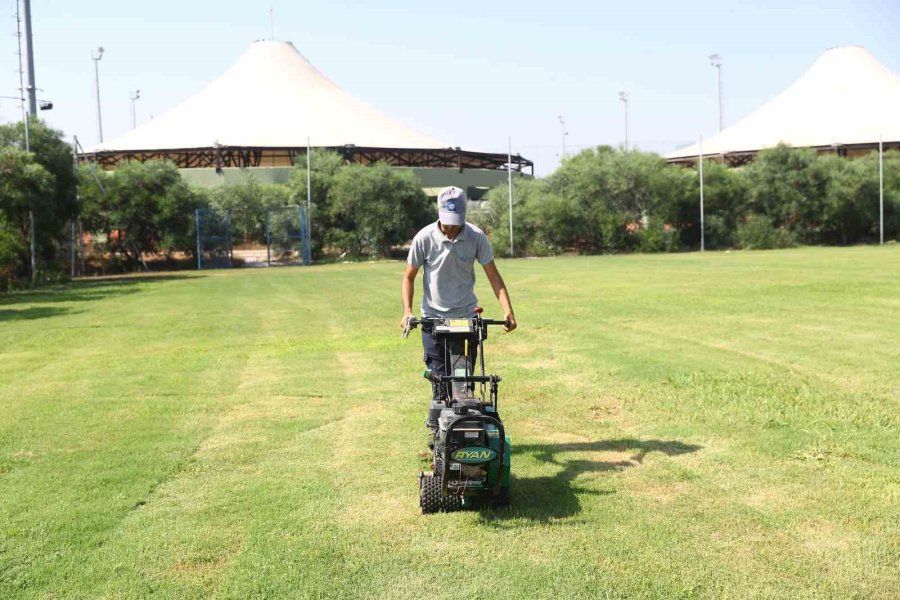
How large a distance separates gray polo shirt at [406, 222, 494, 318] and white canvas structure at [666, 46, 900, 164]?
212 feet

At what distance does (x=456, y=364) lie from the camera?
6289mm

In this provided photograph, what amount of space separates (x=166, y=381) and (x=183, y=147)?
5811 centimetres

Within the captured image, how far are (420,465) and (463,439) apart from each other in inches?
59.0

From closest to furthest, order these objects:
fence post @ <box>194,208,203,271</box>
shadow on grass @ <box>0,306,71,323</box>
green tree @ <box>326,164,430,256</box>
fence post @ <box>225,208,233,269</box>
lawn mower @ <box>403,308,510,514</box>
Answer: lawn mower @ <box>403,308,510,514</box> < shadow on grass @ <box>0,306,71,323</box> < fence post @ <box>194,208,203,271</box> < fence post @ <box>225,208,233,269</box> < green tree @ <box>326,164,430,256</box>

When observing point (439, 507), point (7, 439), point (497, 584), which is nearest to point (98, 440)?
point (7, 439)

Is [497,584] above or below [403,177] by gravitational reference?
below

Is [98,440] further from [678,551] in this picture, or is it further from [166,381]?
[678,551]

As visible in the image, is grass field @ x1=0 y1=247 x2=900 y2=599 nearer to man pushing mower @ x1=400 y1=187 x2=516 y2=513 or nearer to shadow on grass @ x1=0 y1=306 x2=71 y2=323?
man pushing mower @ x1=400 y1=187 x2=516 y2=513

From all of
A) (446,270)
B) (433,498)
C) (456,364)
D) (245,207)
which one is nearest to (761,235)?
(245,207)

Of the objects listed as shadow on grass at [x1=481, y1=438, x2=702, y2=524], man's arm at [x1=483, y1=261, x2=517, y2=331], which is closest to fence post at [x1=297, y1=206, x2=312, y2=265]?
shadow on grass at [x1=481, y1=438, x2=702, y2=524]

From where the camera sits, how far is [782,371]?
10.5 meters

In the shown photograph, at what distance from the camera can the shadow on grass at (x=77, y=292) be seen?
24.9 meters

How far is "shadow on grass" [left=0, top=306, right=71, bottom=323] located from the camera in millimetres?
19672

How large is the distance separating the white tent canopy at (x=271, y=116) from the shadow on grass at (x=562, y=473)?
197 feet
